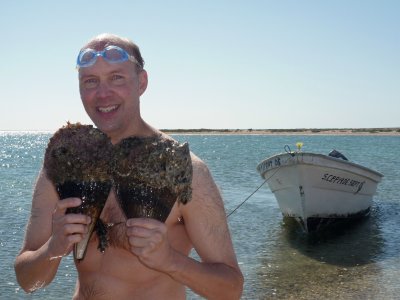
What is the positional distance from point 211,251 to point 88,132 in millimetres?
893

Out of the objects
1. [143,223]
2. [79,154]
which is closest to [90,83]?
[79,154]

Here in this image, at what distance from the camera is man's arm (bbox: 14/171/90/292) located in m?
1.88

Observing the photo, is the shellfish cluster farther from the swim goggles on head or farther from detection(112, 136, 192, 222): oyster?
the swim goggles on head

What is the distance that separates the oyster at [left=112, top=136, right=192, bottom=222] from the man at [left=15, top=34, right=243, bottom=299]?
345 millimetres

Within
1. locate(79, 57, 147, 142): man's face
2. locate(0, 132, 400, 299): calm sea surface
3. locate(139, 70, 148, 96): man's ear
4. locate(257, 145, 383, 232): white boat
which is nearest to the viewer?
locate(79, 57, 147, 142): man's face

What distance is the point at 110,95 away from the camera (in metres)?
2.38

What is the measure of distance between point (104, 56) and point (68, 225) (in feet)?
2.77

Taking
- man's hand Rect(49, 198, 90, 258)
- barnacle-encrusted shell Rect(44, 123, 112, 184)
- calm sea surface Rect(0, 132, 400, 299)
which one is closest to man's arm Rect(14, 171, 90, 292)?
man's hand Rect(49, 198, 90, 258)

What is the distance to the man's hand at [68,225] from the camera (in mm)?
1870

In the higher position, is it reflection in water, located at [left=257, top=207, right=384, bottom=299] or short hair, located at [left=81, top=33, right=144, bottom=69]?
short hair, located at [left=81, top=33, right=144, bottom=69]

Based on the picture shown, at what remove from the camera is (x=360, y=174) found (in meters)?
15.1

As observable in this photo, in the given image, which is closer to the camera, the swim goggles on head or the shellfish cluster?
the shellfish cluster

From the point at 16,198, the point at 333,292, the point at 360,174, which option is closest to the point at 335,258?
the point at 333,292

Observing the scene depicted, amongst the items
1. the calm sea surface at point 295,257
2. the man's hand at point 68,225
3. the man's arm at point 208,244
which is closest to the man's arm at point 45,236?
the man's hand at point 68,225
